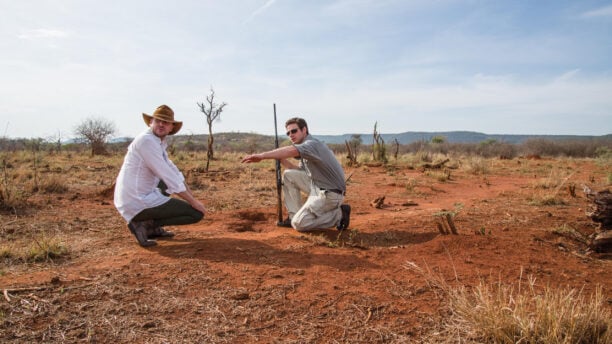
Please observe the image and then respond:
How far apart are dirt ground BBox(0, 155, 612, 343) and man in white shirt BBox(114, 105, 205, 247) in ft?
1.02

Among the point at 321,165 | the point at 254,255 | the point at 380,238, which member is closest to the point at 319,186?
the point at 321,165

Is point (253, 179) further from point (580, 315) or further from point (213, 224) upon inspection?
point (580, 315)

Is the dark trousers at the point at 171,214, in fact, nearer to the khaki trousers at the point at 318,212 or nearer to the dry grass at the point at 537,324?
the khaki trousers at the point at 318,212

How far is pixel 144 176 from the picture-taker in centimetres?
420

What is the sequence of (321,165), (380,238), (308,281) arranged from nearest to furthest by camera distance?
1. (308,281)
2. (380,238)
3. (321,165)

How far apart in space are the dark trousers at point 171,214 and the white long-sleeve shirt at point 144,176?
5cm

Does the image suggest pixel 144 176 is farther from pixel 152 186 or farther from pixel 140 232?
pixel 140 232

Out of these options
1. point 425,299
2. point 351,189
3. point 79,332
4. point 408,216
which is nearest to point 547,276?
point 425,299

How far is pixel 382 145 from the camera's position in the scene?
668 inches

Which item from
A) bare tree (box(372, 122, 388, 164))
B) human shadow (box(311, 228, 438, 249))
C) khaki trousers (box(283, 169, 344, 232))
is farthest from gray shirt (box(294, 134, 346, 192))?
bare tree (box(372, 122, 388, 164))

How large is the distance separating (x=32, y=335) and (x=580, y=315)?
325cm

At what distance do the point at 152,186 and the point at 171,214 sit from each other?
1.21 ft

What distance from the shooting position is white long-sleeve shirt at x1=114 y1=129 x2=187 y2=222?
3998mm

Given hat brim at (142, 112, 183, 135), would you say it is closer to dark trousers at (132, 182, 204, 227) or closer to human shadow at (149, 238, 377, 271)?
dark trousers at (132, 182, 204, 227)
